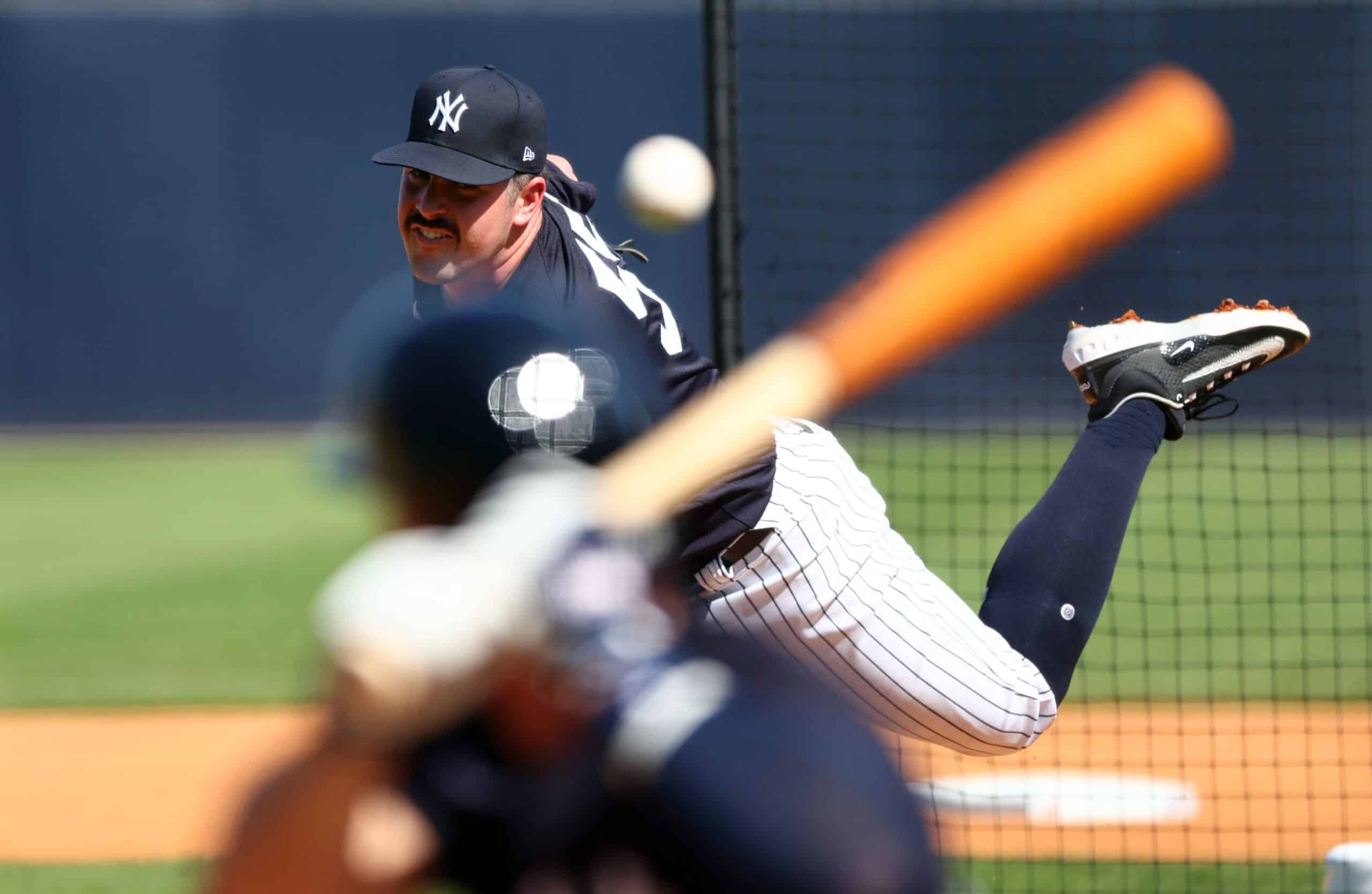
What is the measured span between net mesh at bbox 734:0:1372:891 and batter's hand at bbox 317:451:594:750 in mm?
5875

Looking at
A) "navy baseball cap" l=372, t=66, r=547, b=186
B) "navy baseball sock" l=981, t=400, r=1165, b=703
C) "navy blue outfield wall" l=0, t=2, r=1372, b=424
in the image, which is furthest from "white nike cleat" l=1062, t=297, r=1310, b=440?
"navy blue outfield wall" l=0, t=2, r=1372, b=424

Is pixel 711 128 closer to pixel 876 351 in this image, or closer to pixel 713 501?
pixel 713 501

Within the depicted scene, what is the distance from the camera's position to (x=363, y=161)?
15.2 meters

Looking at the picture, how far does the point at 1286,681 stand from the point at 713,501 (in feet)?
15.5

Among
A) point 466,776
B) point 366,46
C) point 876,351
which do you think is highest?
point 366,46

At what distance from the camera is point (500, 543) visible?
126 cm

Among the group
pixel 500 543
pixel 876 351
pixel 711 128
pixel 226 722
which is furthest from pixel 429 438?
pixel 226 722

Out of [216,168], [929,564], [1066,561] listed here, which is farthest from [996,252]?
[216,168]

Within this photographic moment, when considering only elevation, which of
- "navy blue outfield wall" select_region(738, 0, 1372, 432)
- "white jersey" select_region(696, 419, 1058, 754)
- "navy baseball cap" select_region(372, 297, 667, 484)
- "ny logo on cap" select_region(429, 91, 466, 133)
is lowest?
"white jersey" select_region(696, 419, 1058, 754)

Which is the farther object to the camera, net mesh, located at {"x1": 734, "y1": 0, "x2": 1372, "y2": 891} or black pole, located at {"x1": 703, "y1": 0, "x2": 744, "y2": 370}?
net mesh, located at {"x1": 734, "y1": 0, "x2": 1372, "y2": 891}

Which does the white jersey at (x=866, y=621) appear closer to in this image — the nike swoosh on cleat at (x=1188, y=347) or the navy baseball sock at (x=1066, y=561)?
the navy baseball sock at (x=1066, y=561)

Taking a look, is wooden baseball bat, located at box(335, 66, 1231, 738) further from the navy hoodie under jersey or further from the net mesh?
the net mesh

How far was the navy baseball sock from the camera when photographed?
3.22 m

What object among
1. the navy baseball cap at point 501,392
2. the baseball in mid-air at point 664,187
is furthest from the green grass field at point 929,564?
the navy baseball cap at point 501,392
